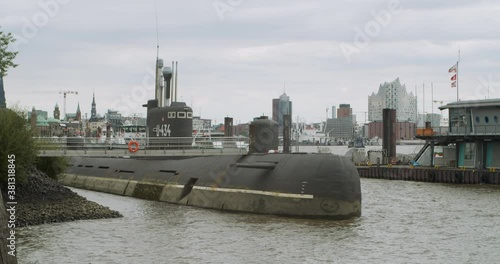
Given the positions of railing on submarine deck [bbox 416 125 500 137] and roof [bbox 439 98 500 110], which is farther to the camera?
roof [bbox 439 98 500 110]

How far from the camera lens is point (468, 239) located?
23422mm

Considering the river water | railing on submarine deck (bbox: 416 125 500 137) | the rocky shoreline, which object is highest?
railing on submarine deck (bbox: 416 125 500 137)

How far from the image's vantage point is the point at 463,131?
2168 inches

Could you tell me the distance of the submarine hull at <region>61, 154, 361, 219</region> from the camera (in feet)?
87.9

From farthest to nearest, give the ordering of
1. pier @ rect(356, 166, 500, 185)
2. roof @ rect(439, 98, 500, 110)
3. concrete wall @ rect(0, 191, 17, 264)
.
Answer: roof @ rect(439, 98, 500, 110), pier @ rect(356, 166, 500, 185), concrete wall @ rect(0, 191, 17, 264)

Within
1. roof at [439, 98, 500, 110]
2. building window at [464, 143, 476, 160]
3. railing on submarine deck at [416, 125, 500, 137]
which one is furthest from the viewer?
building window at [464, 143, 476, 160]

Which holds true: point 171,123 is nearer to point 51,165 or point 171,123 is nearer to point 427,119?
point 51,165

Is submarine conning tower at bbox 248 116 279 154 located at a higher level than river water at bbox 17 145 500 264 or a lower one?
higher

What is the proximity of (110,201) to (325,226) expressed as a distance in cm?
1649

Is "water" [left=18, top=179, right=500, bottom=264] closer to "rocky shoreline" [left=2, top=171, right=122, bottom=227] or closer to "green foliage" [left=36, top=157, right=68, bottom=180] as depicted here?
"rocky shoreline" [left=2, top=171, right=122, bottom=227]

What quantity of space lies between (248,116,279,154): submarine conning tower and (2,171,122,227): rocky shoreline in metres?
9.45

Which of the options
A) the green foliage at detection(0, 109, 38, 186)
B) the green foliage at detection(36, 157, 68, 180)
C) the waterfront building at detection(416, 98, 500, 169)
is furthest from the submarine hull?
the waterfront building at detection(416, 98, 500, 169)

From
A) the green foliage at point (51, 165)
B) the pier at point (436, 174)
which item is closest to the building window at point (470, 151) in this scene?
the pier at point (436, 174)

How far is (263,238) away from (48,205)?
11.6m
